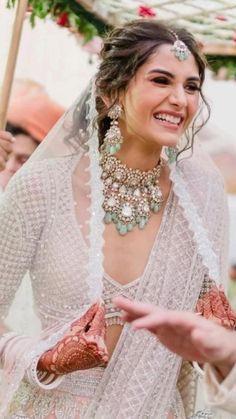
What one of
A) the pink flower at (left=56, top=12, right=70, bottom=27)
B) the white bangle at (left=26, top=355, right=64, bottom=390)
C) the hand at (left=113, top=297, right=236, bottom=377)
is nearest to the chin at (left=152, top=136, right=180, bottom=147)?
the white bangle at (left=26, top=355, right=64, bottom=390)

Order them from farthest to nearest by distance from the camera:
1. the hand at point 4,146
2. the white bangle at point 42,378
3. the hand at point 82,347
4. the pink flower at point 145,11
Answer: the pink flower at point 145,11 → the hand at point 4,146 → the white bangle at point 42,378 → the hand at point 82,347

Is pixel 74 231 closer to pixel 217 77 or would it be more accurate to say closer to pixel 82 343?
pixel 82 343

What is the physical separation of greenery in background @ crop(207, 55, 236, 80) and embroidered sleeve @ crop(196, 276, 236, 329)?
2.97 ft

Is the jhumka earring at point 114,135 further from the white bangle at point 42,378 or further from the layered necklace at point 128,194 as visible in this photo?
the white bangle at point 42,378

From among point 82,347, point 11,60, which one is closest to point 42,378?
point 82,347

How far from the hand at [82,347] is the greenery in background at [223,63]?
109 centimetres

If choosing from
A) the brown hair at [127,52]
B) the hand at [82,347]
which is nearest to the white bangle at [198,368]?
the hand at [82,347]

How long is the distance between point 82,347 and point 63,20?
1.26 meters

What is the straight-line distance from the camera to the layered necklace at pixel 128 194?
6.35ft

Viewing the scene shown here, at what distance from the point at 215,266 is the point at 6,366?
47 centimetres

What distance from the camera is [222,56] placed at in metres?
2.61

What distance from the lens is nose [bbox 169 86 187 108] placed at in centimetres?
186

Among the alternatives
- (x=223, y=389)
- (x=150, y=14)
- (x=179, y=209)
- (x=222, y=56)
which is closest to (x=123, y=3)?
(x=150, y=14)

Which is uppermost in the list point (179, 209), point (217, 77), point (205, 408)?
point (217, 77)
